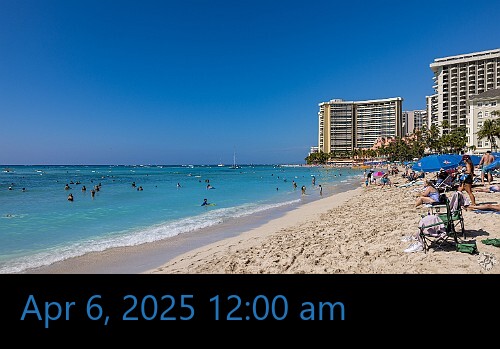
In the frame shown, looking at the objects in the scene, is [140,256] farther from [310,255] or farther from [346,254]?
[346,254]

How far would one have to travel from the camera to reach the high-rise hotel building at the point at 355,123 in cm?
16625

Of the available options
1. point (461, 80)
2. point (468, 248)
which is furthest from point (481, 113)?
point (468, 248)

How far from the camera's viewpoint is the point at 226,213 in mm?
18953

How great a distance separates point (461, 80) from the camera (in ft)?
307

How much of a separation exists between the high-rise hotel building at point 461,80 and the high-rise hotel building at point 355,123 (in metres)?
66.9

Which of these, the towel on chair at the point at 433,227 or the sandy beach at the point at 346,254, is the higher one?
the towel on chair at the point at 433,227

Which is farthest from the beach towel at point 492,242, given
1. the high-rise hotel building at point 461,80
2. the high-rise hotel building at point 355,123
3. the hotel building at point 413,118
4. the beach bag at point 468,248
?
the hotel building at point 413,118

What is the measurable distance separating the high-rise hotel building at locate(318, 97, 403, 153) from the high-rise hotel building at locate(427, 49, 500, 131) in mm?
66919

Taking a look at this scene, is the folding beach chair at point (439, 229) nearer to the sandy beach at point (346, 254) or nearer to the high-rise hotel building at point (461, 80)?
the sandy beach at point (346, 254)

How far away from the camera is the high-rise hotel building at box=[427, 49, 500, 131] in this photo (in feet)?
296

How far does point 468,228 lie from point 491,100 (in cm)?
6892
